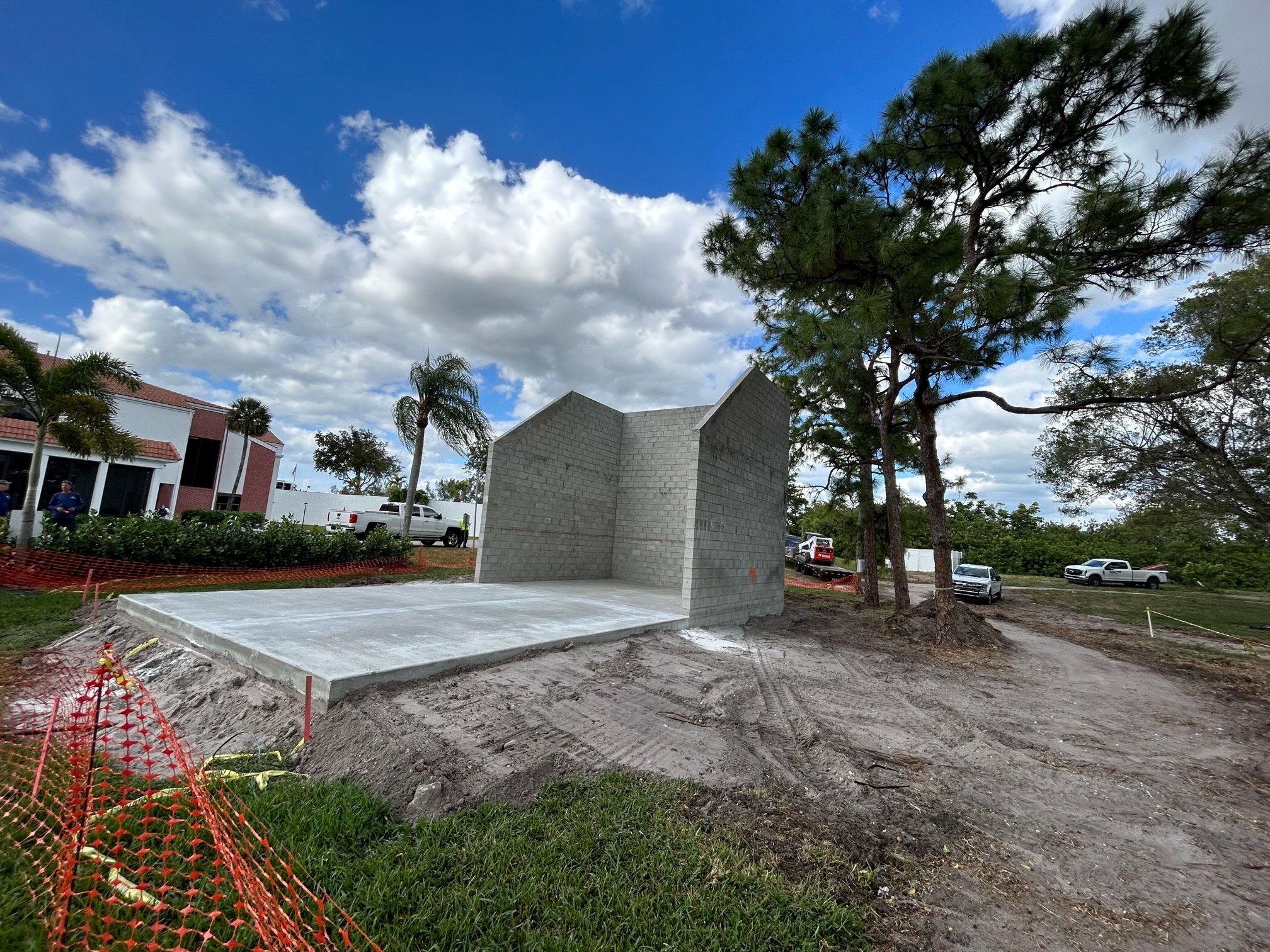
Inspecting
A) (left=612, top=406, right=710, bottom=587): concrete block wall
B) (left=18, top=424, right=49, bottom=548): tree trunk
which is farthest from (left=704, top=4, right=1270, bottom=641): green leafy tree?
(left=18, top=424, right=49, bottom=548): tree trunk

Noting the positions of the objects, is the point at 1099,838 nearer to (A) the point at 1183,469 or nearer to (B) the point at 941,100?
(B) the point at 941,100

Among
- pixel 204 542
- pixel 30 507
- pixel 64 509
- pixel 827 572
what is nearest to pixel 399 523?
pixel 204 542

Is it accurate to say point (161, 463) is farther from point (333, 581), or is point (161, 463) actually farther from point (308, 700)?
point (308, 700)

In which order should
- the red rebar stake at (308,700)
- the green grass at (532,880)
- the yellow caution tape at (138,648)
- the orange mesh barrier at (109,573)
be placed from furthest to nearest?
the orange mesh barrier at (109,573) < the yellow caution tape at (138,648) < the red rebar stake at (308,700) < the green grass at (532,880)

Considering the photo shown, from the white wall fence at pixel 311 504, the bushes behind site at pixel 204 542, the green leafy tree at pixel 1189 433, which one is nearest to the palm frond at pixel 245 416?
the white wall fence at pixel 311 504

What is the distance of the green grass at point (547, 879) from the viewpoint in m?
1.92

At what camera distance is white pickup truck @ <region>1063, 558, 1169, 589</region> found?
81.1ft

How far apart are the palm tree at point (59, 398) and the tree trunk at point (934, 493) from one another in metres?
15.7

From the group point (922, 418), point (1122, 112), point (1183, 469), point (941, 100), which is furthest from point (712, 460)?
point (1183, 469)

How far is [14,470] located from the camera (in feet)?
50.5

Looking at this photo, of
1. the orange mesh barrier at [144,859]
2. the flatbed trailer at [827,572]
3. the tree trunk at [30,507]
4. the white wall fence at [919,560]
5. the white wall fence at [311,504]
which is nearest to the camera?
the orange mesh barrier at [144,859]

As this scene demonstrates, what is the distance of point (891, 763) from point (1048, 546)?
34107 mm

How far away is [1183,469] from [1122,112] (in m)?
7.56

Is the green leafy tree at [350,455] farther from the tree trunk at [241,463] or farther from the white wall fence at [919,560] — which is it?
the white wall fence at [919,560]
